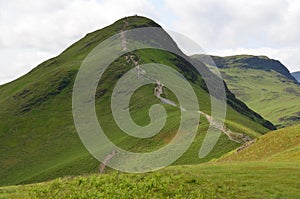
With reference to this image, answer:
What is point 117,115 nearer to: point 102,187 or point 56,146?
point 56,146

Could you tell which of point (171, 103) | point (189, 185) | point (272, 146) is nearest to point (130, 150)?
point (171, 103)

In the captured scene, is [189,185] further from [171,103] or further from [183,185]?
[171,103]

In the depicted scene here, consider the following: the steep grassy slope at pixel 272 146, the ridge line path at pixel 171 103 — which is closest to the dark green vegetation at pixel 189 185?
the steep grassy slope at pixel 272 146

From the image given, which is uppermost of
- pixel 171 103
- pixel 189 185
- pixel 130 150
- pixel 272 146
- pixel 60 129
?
pixel 60 129

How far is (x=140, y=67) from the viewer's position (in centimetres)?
17962

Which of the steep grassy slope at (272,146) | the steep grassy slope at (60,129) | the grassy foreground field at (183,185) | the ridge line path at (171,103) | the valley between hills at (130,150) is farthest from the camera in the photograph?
the steep grassy slope at (60,129)

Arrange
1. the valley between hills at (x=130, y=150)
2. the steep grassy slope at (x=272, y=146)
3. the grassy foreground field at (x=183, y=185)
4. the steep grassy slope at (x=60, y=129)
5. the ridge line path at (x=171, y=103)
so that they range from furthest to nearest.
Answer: the steep grassy slope at (x=60, y=129) → the ridge line path at (x=171, y=103) → the steep grassy slope at (x=272, y=146) → the valley between hills at (x=130, y=150) → the grassy foreground field at (x=183, y=185)

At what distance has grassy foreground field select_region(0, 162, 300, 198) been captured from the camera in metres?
31.7

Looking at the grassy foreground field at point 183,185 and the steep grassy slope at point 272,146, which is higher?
the grassy foreground field at point 183,185

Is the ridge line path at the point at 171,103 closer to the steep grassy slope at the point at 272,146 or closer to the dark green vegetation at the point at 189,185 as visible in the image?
the steep grassy slope at the point at 272,146

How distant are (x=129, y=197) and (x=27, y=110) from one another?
140759 millimetres

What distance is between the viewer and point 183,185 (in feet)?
110

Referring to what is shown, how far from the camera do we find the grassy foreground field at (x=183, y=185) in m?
31.7

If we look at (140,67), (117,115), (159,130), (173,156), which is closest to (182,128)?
(159,130)
